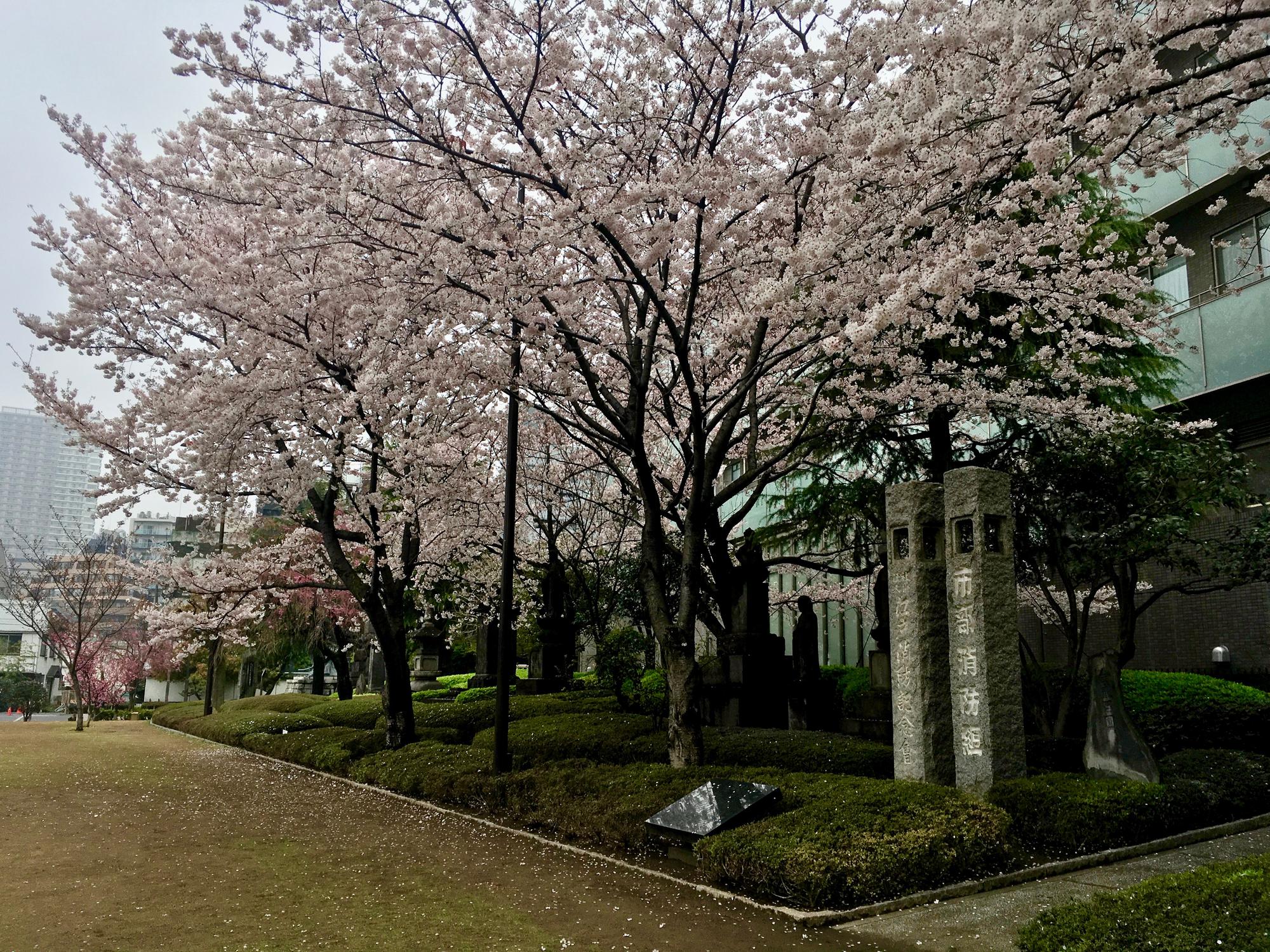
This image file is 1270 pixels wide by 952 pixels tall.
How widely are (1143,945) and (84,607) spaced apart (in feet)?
108

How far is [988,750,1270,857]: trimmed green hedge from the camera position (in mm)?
7266

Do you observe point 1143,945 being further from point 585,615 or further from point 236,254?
point 585,615

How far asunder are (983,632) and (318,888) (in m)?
6.24

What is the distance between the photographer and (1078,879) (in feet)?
21.1

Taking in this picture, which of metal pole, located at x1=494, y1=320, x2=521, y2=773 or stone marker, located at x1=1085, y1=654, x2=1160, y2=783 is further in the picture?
metal pole, located at x1=494, y1=320, x2=521, y2=773

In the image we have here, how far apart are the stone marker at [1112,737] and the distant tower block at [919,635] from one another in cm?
158

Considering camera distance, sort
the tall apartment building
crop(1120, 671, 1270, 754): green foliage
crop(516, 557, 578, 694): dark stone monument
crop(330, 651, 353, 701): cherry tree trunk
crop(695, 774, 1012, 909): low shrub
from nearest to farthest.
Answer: crop(695, 774, 1012, 909): low shrub → crop(1120, 671, 1270, 754): green foliage → crop(516, 557, 578, 694): dark stone monument → crop(330, 651, 353, 701): cherry tree trunk → the tall apartment building

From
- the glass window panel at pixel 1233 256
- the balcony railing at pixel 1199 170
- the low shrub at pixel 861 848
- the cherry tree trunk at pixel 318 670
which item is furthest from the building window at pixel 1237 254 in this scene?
the cherry tree trunk at pixel 318 670

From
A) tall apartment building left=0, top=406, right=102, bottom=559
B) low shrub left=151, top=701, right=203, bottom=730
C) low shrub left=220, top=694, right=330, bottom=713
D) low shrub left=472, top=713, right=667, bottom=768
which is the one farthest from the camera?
tall apartment building left=0, top=406, right=102, bottom=559

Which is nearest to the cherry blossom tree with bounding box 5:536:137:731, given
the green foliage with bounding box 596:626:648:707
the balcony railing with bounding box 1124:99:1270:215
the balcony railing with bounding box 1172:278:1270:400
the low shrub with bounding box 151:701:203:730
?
the low shrub with bounding box 151:701:203:730

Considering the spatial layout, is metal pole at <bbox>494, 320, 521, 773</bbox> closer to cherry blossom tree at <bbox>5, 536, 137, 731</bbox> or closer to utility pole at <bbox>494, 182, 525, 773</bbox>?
utility pole at <bbox>494, 182, 525, 773</bbox>

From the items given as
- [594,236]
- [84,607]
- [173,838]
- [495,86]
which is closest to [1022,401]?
[594,236]

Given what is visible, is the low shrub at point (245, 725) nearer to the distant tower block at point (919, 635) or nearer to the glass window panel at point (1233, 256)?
the distant tower block at point (919, 635)

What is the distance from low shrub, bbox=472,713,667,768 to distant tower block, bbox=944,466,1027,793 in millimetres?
4261
